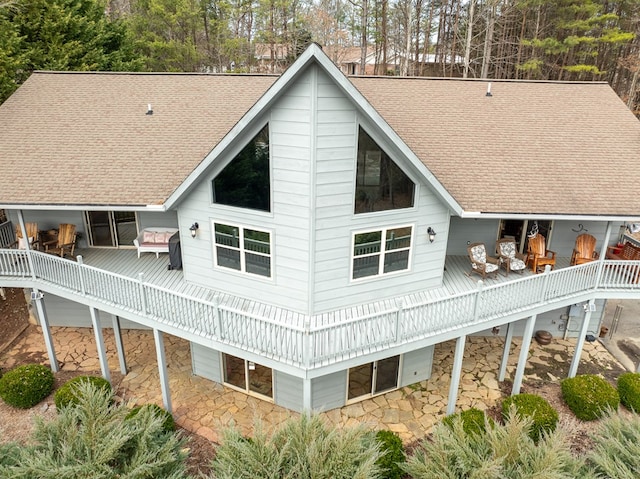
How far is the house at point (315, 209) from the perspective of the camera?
9.04 m

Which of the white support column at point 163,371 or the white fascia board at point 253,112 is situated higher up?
the white fascia board at point 253,112

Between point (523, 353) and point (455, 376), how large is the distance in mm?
2339

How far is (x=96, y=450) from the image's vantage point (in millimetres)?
7488

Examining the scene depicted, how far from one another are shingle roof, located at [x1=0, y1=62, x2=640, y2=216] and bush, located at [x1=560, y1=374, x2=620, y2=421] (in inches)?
188

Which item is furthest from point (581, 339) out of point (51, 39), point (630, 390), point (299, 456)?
point (51, 39)

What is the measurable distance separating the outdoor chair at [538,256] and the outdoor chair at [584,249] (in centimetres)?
87

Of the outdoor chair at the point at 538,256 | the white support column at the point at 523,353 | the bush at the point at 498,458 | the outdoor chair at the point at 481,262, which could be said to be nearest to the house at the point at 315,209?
the white support column at the point at 523,353

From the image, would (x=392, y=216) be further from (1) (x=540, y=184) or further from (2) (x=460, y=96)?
(2) (x=460, y=96)

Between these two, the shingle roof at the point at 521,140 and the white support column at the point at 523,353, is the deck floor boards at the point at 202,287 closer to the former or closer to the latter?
the white support column at the point at 523,353

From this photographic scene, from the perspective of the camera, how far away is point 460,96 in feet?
49.4

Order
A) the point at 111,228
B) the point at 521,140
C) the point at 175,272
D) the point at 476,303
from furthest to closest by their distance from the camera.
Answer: the point at 111,228 → the point at 521,140 → the point at 175,272 → the point at 476,303

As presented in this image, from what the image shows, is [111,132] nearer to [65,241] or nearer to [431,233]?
[65,241]

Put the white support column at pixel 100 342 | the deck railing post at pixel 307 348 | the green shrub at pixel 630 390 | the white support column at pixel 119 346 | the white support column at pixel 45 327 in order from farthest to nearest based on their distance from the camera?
the white support column at pixel 119 346 → the white support column at pixel 45 327 → the white support column at pixel 100 342 → the green shrub at pixel 630 390 → the deck railing post at pixel 307 348

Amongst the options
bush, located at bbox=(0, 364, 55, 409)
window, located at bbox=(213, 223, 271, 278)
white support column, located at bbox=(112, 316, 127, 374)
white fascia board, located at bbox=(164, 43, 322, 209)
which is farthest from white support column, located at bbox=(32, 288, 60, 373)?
window, located at bbox=(213, 223, 271, 278)
